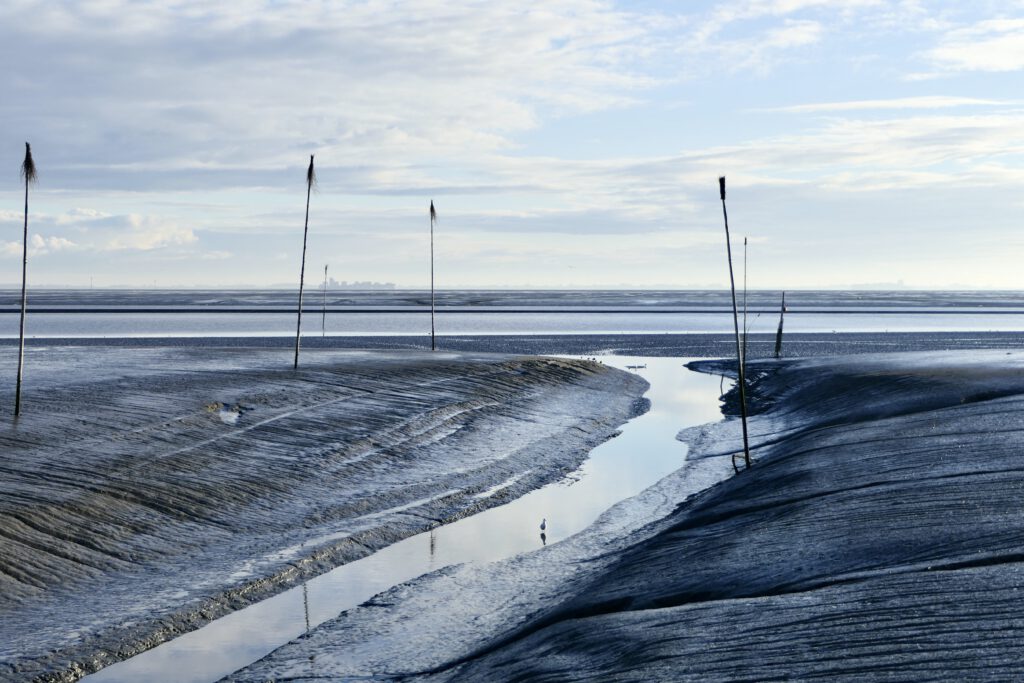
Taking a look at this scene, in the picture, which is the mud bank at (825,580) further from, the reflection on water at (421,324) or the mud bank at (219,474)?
the reflection on water at (421,324)

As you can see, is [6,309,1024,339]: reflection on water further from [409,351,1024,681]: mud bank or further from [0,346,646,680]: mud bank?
[409,351,1024,681]: mud bank

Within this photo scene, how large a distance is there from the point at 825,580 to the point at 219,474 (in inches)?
507

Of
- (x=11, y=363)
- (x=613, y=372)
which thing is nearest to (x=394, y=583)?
(x=11, y=363)

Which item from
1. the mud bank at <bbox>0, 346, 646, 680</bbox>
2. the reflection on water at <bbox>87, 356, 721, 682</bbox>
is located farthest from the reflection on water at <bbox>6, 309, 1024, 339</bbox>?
the reflection on water at <bbox>87, 356, 721, 682</bbox>

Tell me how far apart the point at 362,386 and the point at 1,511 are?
17619mm

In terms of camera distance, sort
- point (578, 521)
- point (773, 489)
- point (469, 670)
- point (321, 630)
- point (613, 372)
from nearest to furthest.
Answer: point (469, 670), point (321, 630), point (773, 489), point (578, 521), point (613, 372)

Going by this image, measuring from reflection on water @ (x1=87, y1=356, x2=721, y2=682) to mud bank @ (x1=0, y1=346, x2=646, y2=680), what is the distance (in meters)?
0.36

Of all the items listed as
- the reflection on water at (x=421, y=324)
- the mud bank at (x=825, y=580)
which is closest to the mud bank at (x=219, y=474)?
the mud bank at (x=825, y=580)

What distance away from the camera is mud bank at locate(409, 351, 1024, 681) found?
9.53 metres

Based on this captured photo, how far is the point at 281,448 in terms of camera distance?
79.4 feet

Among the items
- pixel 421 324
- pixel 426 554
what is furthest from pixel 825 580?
pixel 421 324

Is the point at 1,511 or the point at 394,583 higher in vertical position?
the point at 1,511

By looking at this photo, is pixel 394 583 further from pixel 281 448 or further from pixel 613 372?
pixel 613 372

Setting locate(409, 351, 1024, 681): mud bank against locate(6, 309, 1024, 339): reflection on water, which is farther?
locate(6, 309, 1024, 339): reflection on water
